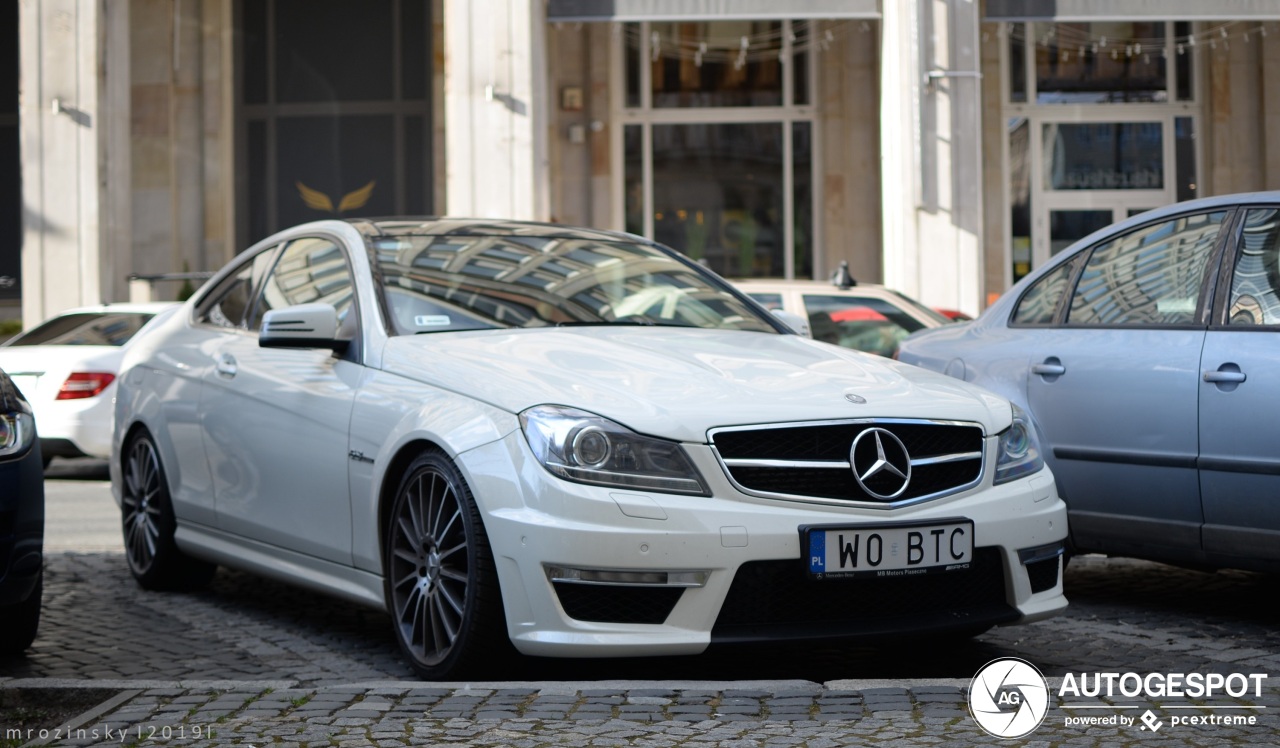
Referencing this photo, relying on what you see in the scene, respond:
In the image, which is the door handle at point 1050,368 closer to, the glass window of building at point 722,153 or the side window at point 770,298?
the side window at point 770,298

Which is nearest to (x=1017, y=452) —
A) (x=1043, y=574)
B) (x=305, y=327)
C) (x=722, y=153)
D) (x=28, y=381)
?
(x=1043, y=574)

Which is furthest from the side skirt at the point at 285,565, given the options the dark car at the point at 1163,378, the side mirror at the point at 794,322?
the dark car at the point at 1163,378

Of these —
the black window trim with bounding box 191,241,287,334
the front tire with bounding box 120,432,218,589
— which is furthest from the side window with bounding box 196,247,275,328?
the front tire with bounding box 120,432,218,589

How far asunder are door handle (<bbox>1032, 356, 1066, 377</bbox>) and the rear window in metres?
8.74

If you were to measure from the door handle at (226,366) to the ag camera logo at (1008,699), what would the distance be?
329 cm

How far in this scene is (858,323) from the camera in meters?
12.5

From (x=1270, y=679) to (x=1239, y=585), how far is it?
2876 mm

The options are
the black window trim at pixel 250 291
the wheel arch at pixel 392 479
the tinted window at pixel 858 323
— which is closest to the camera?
the wheel arch at pixel 392 479

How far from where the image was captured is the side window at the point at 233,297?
6.66 meters

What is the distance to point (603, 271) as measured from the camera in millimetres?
5938

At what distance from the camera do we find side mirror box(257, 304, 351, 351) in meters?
5.40

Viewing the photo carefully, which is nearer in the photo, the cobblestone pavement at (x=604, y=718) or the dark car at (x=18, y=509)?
the cobblestone pavement at (x=604, y=718)

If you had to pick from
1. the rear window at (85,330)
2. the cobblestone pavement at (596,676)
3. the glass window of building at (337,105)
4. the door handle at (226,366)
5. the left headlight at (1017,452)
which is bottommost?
the cobblestone pavement at (596,676)

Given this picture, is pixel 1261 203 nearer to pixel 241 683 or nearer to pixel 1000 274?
pixel 241 683
